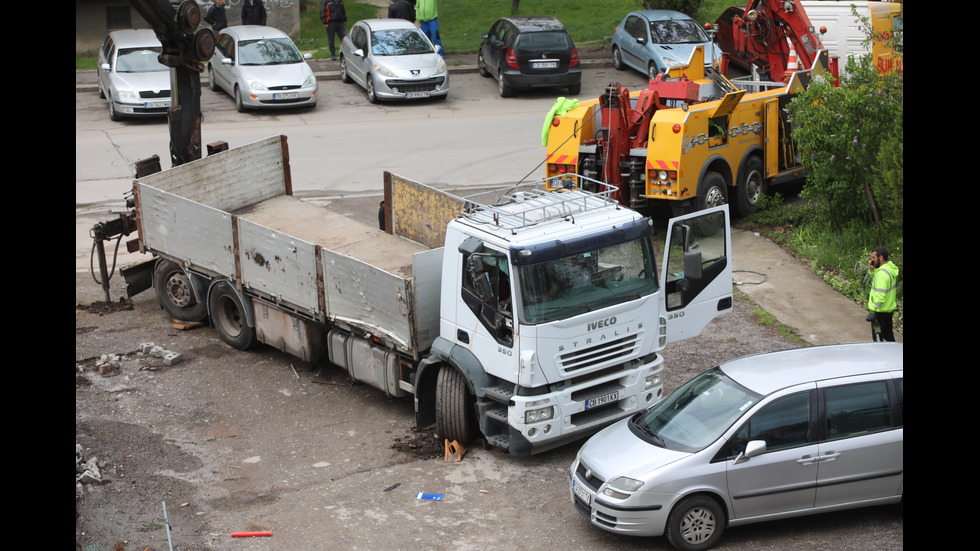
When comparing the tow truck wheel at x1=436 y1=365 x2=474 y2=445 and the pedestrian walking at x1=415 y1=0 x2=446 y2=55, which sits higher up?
the pedestrian walking at x1=415 y1=0 x2=446 y2=55

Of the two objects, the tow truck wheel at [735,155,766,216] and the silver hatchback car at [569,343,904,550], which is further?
the tow truck wheel at [735,155,766,216]

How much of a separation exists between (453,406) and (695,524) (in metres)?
2.73

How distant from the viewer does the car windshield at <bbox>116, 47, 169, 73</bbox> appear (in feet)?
74.8

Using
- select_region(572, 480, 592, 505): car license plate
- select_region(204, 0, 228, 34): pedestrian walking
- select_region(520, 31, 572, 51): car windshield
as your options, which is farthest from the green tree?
select_region(204, 0, 228, 34): pedestrian walking

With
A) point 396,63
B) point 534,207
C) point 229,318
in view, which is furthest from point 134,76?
point 534,207

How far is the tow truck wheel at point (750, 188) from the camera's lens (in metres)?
16.1

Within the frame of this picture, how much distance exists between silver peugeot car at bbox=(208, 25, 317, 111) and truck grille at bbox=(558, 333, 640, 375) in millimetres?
15269

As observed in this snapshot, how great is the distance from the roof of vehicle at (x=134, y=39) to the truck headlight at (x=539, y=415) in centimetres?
1703

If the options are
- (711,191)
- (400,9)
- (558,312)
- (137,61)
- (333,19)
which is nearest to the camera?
(558,312)

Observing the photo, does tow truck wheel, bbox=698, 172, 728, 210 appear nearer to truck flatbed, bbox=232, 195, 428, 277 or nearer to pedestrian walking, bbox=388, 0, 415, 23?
truck flatbed, bbox=232, 195, 428, 277

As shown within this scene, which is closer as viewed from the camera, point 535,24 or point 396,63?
point 396,63

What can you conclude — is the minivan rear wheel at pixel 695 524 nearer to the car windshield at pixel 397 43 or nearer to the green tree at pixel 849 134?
the green tree at pixel 849 134

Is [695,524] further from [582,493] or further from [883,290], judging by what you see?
[883,290]

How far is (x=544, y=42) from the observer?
24219 millimetres
